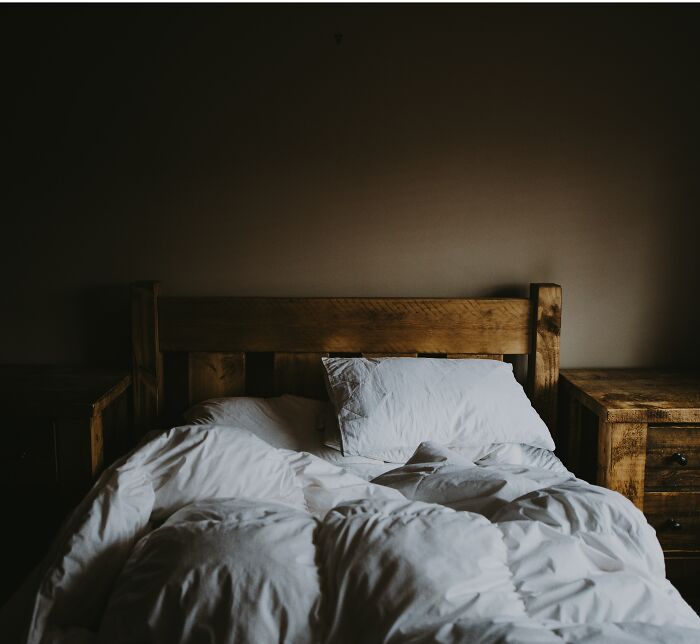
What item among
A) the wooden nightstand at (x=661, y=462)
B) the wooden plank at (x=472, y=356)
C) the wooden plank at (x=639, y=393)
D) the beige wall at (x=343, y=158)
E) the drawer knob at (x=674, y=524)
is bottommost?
the drawer knob at (x=674, y=524)

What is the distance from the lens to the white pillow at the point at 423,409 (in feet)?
5.94

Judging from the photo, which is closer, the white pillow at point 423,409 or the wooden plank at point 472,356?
the white pillow at point 423,409

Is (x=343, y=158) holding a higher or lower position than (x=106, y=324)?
higher

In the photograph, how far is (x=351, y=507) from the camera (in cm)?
108

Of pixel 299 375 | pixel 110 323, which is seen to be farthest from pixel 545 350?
pixel 110 323

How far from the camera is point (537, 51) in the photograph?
2.18m

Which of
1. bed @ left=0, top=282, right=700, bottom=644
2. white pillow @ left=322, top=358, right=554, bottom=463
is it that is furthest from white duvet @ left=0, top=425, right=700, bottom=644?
white pillow @ left=322, top=358, right=554, bottom=463

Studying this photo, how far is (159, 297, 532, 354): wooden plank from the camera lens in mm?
2129

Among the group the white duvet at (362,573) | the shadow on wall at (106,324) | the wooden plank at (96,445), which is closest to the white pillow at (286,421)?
the wooden plank at (96,445)

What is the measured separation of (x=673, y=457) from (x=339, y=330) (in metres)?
1.09

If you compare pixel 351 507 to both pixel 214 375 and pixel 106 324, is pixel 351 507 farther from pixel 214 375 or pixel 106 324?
pixel 106 324

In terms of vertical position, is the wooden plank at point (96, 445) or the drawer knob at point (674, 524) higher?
the wooden plank at point (96, 445)

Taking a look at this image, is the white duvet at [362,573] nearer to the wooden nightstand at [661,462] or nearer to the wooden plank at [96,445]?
the wooden plank at [96,445]

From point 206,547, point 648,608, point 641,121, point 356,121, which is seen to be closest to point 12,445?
point 206,547
